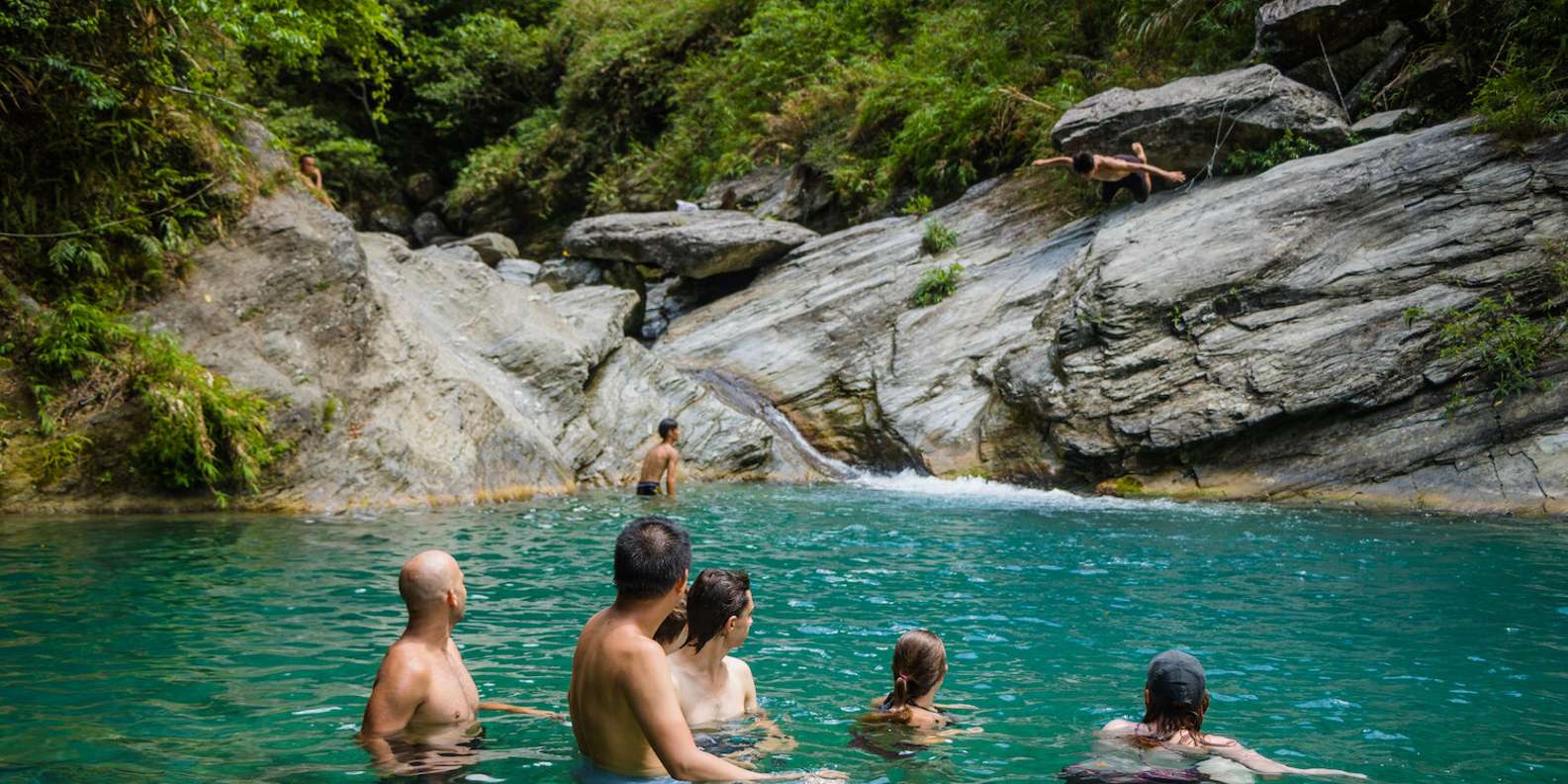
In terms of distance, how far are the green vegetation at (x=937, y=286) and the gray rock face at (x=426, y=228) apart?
19904mm

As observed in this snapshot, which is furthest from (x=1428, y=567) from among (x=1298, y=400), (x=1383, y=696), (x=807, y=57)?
(x=807, y=57)

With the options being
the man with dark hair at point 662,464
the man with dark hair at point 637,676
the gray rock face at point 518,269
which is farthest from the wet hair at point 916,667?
the gray rock face at point 518,269

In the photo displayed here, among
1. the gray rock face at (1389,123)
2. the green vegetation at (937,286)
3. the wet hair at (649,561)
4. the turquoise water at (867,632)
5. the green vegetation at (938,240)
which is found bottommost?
the turquoise water at (867,632)

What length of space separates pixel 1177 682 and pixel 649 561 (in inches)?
88.5

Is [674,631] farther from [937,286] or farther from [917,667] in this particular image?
[937,286]

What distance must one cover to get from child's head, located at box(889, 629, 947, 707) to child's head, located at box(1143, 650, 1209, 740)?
0.95 m

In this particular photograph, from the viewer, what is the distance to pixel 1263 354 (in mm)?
13750

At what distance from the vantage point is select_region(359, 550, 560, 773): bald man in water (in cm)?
432

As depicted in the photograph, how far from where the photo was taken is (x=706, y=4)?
3297cm

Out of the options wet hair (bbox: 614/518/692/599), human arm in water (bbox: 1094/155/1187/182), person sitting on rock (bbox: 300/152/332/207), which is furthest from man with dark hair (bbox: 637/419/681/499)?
wet hair (bbox: 614/518/692/599)

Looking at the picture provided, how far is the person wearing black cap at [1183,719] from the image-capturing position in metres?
4.31

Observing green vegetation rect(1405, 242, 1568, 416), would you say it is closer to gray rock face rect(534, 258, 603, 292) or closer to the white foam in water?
the white foam in water

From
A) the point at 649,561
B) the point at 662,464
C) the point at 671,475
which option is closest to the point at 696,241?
the point at 662,464

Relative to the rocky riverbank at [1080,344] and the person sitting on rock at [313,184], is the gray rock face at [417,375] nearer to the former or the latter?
the rocky riverbank at [1080,344]
